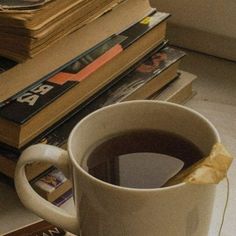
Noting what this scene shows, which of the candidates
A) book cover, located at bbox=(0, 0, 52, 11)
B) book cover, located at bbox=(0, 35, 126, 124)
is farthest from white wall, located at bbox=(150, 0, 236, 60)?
book cover, located at bbox=(0, 0, 52, 11)

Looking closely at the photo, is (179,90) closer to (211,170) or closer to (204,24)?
(204,24)

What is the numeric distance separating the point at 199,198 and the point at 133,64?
0.78ft

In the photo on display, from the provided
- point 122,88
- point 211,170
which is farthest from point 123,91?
point 211,170

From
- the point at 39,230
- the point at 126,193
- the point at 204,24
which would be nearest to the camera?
the point at 126,193

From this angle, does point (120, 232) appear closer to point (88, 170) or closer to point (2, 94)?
point (88, 170)

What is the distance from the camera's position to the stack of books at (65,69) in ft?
1.49

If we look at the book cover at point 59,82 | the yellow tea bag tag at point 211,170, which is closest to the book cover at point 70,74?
the book cover at point 59,82

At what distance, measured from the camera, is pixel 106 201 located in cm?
34

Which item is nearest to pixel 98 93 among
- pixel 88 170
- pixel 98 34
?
pixel 98 34

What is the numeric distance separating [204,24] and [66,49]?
8.8 inches

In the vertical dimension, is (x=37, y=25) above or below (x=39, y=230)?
above

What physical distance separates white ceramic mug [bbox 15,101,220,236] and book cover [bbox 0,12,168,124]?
78 millimetres

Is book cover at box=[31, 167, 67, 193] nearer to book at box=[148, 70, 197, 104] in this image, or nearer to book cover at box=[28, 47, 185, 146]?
book cover at box=[28, 47, 185, 146]

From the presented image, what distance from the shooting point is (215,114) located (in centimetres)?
59
